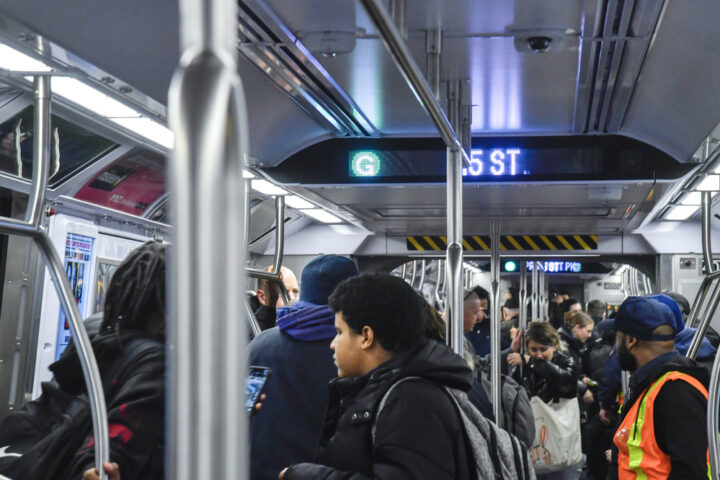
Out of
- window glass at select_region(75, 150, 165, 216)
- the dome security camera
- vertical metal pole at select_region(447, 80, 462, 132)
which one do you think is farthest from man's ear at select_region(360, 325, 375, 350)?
window glass at select_region(75, 150, 165, 216)

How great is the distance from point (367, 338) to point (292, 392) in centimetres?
80

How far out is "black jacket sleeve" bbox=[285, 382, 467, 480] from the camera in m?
2.12

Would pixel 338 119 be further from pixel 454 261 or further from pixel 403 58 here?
pixel 403 58

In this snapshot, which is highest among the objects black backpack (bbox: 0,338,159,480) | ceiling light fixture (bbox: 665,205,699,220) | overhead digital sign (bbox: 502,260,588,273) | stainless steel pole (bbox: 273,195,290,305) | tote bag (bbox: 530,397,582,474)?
ceiling light fixture (bbox: 665,205,699,220)

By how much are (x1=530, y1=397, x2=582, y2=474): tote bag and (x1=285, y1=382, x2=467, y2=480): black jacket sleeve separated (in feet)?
13.3

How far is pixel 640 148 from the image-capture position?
16.0 feet

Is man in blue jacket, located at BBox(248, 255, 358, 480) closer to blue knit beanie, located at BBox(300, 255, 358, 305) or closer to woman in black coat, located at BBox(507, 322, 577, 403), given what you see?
blue knit beanie, located at BBox(300, 255, 358, 305)

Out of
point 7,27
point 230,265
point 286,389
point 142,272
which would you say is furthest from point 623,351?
point 230,265

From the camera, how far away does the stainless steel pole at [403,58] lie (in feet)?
5.34

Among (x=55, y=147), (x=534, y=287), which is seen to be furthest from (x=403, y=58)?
(x=534, y=287)

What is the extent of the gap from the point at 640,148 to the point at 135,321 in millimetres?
3516

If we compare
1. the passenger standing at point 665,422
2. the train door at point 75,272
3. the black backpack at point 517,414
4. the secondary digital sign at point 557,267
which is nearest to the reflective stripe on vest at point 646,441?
the passenger standing at point 665,422

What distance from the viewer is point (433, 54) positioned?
321 cm

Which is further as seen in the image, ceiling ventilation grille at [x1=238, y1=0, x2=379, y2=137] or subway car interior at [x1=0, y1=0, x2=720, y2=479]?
ceiling ventilation grille at [x1=238, y1=0, x2=379, y2=137]
